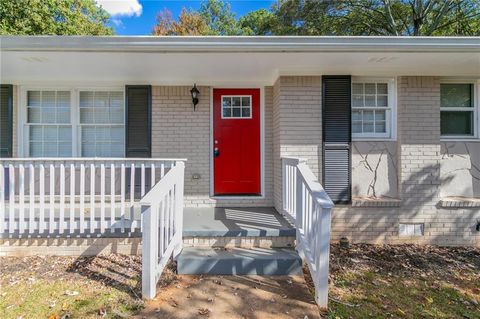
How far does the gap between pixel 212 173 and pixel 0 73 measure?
3.79m

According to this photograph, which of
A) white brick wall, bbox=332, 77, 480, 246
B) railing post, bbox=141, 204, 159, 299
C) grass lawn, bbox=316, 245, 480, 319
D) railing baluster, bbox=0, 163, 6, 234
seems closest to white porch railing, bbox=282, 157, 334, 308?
grass lawn, bbox=316, 245, 480, 319

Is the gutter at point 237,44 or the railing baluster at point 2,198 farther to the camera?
the railing baluster at point 2,198

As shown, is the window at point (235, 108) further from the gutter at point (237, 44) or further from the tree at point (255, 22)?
the tree at point (255, 22)

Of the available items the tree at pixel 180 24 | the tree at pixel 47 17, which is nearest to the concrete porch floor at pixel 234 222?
the tree at pixel 47 17

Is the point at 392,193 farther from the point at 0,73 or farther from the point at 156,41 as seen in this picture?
the point at 0,73

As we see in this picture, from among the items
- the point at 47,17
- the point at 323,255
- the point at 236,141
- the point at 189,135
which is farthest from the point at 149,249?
the point at 47,17

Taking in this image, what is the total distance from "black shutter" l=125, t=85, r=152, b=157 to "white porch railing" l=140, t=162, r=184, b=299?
1682 mm

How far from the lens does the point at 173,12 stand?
1661 centimetres

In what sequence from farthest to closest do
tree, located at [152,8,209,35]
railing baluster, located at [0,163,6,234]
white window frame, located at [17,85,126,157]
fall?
tree, located at [152,8,209,35]
white window frame, located at [17,85,126,157]
railing baluster, located at [0,163,6,234]

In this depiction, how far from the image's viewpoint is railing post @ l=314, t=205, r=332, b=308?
9.17ft

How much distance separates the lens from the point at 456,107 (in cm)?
507

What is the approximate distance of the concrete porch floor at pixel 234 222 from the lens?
385cm

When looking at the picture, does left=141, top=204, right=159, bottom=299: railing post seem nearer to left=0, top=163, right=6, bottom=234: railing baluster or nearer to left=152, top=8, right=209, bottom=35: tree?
left=0, top=163, right=6, bottom=234: railing baluster

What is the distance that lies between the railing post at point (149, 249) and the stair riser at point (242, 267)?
60cm
